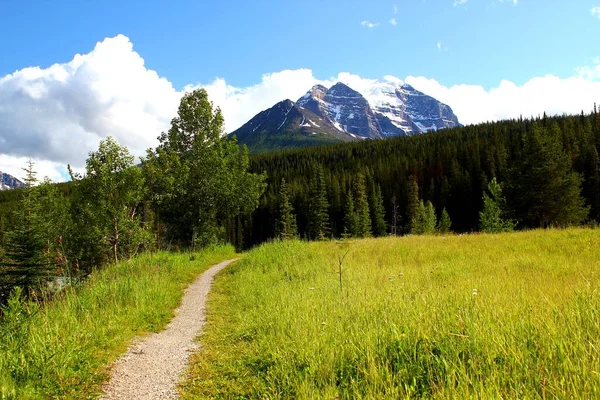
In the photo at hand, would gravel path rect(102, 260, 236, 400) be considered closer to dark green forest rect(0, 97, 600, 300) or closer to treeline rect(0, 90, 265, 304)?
dark green forest rect(0, 97, 600, 300)

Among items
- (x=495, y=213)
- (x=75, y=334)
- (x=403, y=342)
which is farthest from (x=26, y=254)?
(x=495, y=213)

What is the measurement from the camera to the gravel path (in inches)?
174

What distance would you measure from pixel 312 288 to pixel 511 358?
5218 mm

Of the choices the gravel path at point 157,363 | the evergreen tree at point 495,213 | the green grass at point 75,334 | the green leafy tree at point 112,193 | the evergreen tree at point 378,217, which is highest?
the green leafy tree at point 112,193

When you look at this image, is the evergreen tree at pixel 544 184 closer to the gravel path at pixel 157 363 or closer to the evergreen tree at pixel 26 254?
the gravel path at pixel 157 363

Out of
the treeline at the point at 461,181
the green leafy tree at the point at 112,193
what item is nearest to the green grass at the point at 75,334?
the green leafy tree at the point at 112,193

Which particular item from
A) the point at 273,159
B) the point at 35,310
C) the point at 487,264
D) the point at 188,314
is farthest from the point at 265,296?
the point at 273,159

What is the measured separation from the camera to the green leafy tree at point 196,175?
2244 centimetres

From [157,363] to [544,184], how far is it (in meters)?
36.0

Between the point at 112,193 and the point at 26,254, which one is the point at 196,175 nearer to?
the point at 112,193

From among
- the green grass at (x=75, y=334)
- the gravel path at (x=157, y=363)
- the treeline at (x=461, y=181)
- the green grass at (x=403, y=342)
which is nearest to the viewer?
the green grass at (x=403, y=342)

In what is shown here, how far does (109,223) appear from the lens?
21.8 meters

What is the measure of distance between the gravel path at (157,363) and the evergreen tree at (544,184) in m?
33.5

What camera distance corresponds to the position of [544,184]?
3069 cm
